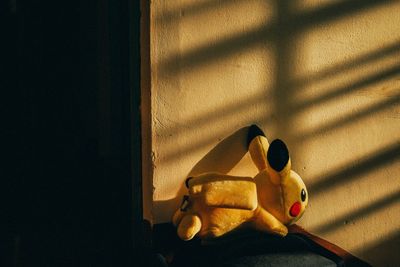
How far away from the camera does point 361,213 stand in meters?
1.88

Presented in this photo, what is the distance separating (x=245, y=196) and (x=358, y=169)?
0.60m

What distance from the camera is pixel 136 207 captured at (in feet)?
5.15

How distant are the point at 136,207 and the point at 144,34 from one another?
0.54m

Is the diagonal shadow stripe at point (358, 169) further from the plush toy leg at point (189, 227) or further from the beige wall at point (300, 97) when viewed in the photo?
the plush toy leg at point (189, 227)

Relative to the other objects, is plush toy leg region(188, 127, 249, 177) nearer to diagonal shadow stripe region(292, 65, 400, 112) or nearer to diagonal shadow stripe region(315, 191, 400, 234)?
diagonal shadow stripe region(292, 65, 400, 112)

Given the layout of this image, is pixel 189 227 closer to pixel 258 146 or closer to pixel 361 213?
pixel 258 146

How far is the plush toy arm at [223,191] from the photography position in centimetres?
144

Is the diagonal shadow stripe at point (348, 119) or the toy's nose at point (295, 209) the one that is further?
the diagonal shadow stripe at point (348, 119)

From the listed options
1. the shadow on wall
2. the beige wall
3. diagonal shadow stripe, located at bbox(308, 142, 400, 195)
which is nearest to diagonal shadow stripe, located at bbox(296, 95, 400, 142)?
the beige wall

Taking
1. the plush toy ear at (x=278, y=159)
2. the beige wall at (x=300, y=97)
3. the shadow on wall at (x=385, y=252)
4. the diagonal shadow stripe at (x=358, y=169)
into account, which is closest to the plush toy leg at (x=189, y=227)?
the beige wall at (x=300, y=97)

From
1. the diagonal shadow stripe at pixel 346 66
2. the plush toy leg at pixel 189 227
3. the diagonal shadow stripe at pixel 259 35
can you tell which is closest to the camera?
the plush toy leg at pixel 189 227

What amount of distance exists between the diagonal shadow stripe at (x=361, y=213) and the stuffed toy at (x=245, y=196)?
1.13ft

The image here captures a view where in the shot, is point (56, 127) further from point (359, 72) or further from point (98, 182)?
point (359, 72)

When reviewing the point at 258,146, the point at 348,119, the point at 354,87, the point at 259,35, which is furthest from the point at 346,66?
the point at 258,146
